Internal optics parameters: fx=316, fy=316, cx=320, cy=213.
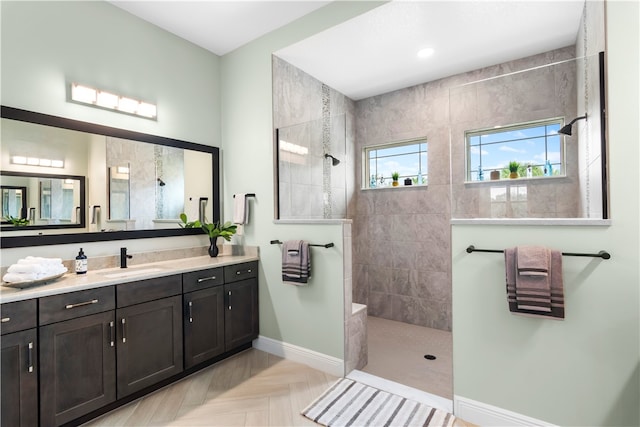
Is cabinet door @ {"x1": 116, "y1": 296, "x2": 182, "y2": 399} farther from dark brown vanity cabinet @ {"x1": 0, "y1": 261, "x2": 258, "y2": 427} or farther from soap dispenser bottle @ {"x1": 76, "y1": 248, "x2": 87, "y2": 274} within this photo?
soap dispenser bottle @ {"x1": 76, "y1": 248, "x2": 87, "y2": 274}

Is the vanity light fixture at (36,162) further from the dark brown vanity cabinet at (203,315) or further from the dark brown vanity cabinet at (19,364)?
the dark brown vanity cabinet at (203,315)

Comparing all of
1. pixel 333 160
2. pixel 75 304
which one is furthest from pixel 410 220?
pixel 75 304

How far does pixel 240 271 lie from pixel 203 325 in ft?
1.80

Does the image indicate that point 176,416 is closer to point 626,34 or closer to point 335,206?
point 335,206

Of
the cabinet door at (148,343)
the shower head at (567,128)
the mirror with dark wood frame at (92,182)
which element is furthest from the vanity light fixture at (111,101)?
the shower head at (567,128)

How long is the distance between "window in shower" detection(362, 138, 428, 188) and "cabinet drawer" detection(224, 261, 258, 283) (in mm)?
1921

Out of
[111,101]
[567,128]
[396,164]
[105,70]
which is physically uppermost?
[105,70]

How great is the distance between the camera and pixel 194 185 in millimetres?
3160

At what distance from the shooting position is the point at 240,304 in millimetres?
2887

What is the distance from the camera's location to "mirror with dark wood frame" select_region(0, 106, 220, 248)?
2.11 m

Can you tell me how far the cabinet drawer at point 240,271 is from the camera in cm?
278

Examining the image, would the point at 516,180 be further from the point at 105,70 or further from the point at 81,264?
the point at 105,70

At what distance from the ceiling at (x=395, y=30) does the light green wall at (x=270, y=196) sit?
0.34 feet

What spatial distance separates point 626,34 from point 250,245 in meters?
3.00
